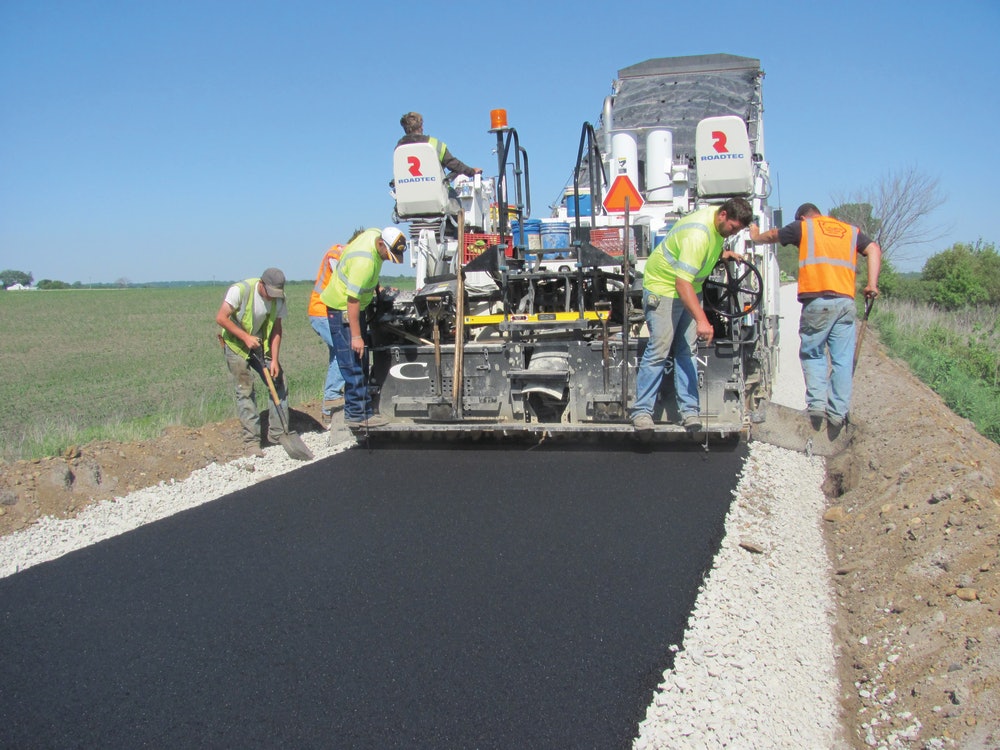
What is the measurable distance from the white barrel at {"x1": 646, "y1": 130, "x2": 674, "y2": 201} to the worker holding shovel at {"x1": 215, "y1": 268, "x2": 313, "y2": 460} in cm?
319

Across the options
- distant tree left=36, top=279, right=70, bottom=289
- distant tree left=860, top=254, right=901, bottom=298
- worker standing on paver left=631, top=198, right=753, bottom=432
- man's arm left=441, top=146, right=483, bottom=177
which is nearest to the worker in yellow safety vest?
man's arm left=441, top=146, right=483, bottom=177

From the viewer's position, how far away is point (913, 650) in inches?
116

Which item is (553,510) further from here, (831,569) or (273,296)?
(273,296)

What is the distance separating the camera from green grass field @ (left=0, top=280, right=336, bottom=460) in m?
7.31

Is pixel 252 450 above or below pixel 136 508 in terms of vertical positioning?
above

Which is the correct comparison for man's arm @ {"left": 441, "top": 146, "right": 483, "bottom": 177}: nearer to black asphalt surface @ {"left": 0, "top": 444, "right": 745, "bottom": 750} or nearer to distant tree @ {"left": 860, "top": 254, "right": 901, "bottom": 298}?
black asphalt surface @ {"left": 0, "top": 444, "right": 745, "bottom": 750}

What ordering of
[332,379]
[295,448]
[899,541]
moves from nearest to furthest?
[899,541] < [295,448] < [332,379]

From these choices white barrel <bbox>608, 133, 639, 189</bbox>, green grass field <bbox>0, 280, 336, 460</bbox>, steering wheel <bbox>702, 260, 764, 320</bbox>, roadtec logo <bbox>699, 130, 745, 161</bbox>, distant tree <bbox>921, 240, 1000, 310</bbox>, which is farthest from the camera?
distant tree <bbox>921, 240, 1000, 310</bbox>

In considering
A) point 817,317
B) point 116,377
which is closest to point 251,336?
point 817,317

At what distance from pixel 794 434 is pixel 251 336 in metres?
4.07

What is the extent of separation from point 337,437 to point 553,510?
249cm

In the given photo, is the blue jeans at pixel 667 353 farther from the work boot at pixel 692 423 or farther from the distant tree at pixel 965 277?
the distant tree at pixel 965 277

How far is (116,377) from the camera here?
15.3m

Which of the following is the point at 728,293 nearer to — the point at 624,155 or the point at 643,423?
the point at 643,423
